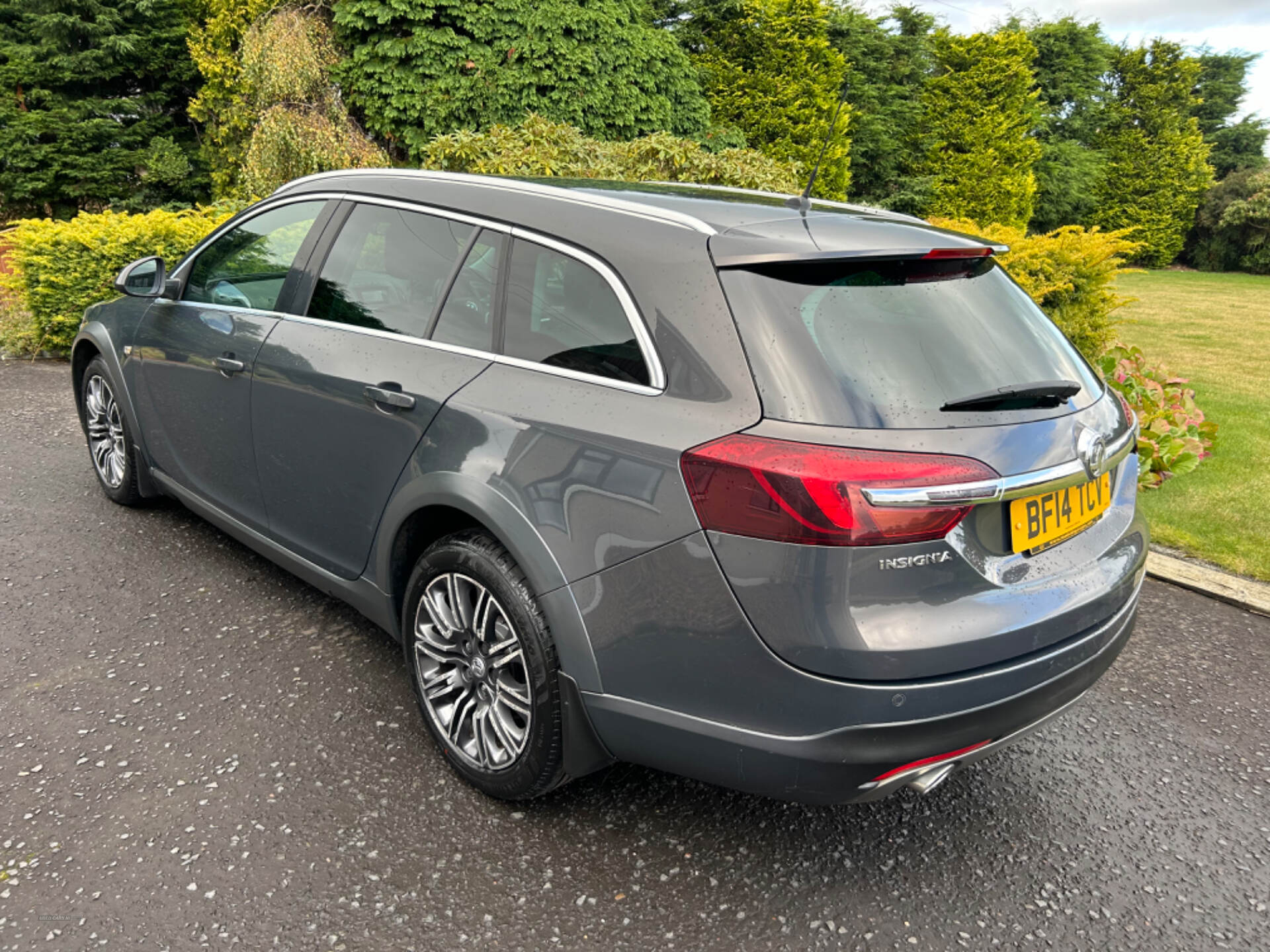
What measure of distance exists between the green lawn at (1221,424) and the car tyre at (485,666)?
375 cm

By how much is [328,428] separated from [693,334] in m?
1.38

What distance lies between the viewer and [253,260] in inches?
138

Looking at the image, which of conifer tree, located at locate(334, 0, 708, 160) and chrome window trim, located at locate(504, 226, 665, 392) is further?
conifer tree, located at locate(334, 0, 708, 160)

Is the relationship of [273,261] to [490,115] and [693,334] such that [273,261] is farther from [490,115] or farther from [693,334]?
[490,115]

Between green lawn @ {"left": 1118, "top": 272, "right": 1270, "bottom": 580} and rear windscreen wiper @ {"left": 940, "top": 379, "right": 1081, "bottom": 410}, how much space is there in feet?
9.42

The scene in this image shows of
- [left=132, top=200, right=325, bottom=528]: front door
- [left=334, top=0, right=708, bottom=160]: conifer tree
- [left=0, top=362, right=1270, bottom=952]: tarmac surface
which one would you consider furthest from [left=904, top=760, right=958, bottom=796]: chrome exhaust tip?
[left=334, top=0, right=708, bottom=160]: conifer tree

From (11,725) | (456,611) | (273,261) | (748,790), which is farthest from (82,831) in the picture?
(273,261)

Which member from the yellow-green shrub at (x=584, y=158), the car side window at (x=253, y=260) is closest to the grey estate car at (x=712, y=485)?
the car side window at (x=253, y=260)

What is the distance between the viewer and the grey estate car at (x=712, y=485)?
188 cm

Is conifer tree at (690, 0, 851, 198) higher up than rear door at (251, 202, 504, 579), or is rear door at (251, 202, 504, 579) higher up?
conifer tree at (690, 0, 851, 198)

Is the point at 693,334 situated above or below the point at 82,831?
above

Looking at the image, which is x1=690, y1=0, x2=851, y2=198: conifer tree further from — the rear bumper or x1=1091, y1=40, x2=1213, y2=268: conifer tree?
the rear bumper

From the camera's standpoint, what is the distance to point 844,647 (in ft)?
6.05

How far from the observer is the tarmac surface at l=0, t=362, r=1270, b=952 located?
7.03 ft
